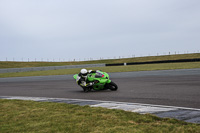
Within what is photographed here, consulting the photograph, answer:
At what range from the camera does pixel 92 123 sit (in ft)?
15.9

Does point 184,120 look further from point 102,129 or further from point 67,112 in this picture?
point 67,112

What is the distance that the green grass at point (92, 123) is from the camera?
424 cm

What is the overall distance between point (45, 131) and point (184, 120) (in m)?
2.80

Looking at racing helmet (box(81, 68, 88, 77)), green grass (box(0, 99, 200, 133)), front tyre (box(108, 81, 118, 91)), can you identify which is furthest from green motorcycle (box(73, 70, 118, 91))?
green grass (box(0, 99, 200, 133))

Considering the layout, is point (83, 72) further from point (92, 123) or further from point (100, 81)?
point (92, 123)

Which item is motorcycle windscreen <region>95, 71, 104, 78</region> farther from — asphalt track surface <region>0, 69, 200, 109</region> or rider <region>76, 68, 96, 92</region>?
asphalt track surface <region>0, 69, 200, 109</region>

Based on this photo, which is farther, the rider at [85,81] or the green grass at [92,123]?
the rider at [85,81]

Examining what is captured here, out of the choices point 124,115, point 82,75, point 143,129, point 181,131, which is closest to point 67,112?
point 124,115

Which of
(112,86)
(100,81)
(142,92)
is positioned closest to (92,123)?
(142,92)

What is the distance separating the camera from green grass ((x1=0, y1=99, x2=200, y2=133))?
424cm

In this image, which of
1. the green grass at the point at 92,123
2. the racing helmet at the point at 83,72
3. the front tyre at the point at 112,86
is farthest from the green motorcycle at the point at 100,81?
the green grass at the point at 92,123

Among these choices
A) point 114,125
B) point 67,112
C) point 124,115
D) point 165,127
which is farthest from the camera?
point 67,112

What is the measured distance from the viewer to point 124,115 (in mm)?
5457

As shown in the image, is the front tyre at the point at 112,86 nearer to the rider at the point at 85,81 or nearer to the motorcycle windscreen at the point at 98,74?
the motorcycle windscreen at the point at 98,74
